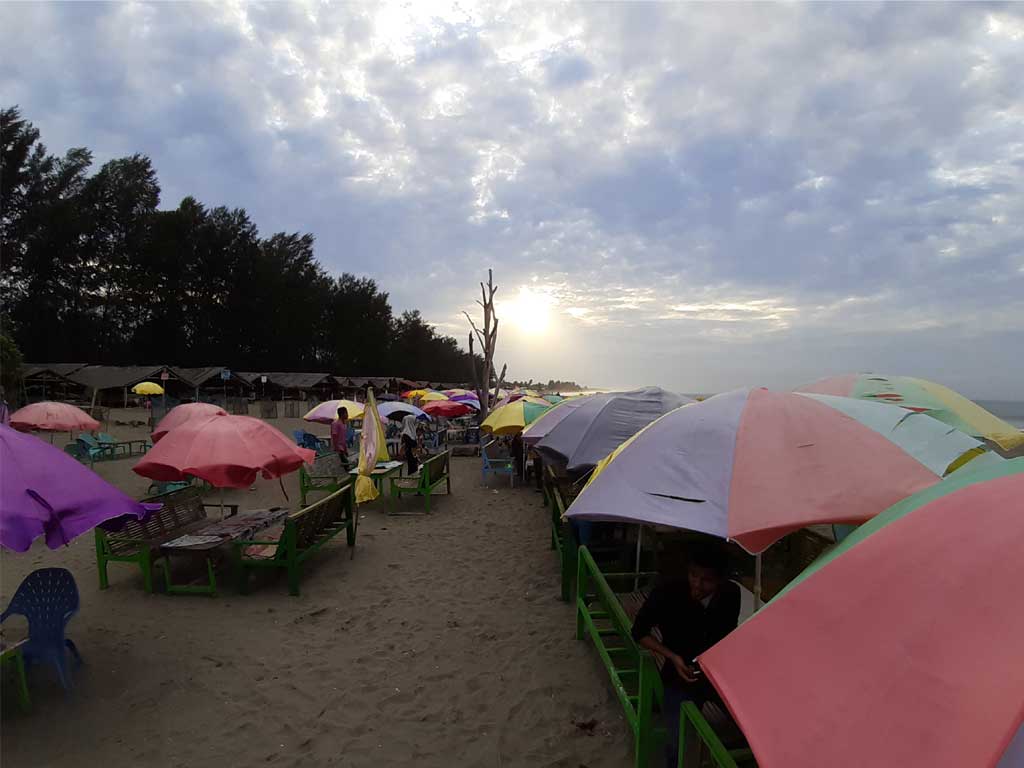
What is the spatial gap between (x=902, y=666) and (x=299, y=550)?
6.00 meters

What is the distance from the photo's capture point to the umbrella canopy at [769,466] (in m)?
2.35

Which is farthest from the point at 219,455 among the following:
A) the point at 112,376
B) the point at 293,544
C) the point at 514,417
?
the point at 112,376

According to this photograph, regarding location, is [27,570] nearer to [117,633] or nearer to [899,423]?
[117,633]

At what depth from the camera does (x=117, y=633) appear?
4.84 metres

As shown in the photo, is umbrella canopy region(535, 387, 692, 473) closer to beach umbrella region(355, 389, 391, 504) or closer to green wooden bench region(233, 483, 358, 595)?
green wooden bench region(233, 483, 358, 595)

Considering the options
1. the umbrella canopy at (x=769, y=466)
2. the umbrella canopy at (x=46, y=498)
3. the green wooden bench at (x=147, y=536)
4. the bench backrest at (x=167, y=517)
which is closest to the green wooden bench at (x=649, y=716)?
the umbrella canopy at (x=769, y=466)

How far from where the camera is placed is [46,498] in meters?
3.04

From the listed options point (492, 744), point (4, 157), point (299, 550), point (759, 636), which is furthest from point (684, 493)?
point (4, 157)

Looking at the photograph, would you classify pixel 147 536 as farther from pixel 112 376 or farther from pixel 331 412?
pixel 112 376

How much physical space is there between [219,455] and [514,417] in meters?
6.04

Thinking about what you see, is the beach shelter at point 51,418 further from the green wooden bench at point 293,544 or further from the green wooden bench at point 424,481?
the green wooden bench at point 293,544

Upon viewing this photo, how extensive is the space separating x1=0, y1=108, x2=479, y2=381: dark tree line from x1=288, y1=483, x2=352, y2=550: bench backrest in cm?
4391

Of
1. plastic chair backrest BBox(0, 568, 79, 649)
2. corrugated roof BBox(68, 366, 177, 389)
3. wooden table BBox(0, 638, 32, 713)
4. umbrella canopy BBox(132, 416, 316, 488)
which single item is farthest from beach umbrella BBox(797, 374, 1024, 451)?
corrugated roof BBox(68, 366, 177, 389)

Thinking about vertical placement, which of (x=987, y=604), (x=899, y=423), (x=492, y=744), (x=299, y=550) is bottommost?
(x=492, y=744)
